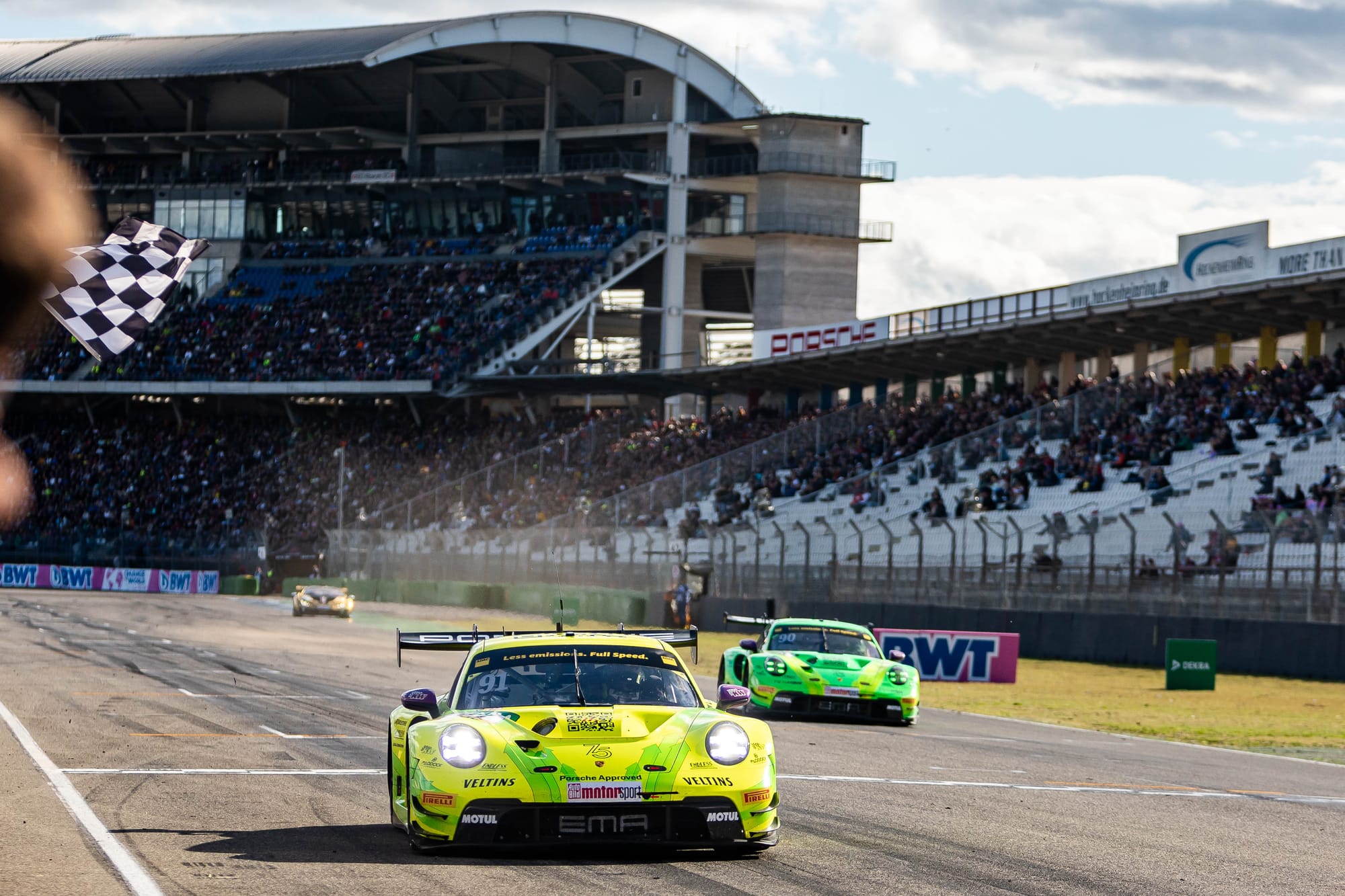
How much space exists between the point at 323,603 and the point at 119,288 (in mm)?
38082

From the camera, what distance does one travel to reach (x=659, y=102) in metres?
77.2

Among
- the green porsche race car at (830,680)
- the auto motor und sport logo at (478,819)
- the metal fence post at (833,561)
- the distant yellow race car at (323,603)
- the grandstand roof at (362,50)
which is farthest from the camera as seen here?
the grandstand roof at (362,50)

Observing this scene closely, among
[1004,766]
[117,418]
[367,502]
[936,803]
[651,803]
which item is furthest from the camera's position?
[117,418]

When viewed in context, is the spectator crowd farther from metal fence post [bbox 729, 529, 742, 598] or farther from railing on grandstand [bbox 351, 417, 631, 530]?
metal fence post [bbox 729, 529, 742, 598]

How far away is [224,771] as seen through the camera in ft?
43.4

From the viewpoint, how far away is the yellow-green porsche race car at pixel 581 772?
862 cm

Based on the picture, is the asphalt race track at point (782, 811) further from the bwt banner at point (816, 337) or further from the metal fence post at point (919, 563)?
the bwt banner at point (816, 337)

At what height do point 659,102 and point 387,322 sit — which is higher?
point 659,102

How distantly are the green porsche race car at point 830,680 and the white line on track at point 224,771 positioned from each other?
6.22 m

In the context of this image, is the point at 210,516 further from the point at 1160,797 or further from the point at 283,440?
the point at 1160,797

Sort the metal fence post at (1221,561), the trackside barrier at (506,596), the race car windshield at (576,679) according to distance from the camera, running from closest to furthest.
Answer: the race car windshield at (576,679) < the metal fence post at (1221,561) < the trackside barrier at (506,596)

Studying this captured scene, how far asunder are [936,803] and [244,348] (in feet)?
221

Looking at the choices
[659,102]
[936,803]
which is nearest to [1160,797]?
[936,803]

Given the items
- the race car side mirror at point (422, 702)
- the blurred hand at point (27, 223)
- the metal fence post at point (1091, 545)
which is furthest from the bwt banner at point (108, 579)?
the blurred hand at point (27, 223)
